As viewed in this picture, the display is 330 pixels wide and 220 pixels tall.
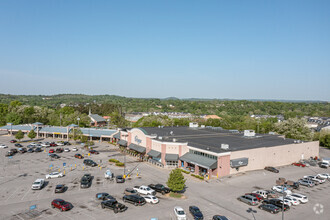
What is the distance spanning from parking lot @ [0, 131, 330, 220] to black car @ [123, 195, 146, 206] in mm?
649

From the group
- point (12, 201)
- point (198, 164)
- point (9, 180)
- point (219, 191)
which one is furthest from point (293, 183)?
point (9, 180)

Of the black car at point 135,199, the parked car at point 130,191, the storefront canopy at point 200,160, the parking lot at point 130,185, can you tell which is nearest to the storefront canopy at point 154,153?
the parking lot at point 130,185

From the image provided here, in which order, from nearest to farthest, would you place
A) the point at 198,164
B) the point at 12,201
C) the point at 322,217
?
the point at 322,217 → the point at 12,201 → the point at 198,164

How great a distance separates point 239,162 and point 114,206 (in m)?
25.9

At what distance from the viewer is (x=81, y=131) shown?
262 ft

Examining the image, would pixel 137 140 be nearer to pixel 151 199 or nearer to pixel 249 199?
pixel 151 199

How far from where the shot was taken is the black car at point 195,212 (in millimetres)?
27188

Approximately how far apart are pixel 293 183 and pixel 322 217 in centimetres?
1056

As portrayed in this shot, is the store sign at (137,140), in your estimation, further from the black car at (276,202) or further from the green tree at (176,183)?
the black car at (276,202)

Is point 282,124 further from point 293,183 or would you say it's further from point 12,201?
point 12,201

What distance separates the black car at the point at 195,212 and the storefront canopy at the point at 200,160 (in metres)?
14.0

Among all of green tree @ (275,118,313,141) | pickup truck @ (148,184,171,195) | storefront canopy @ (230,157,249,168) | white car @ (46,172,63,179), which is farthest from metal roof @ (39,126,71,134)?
green tree @ (275,118,313,141)

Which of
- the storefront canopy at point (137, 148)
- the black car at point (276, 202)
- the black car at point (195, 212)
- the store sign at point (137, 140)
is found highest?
the store sign at point (137, 140)

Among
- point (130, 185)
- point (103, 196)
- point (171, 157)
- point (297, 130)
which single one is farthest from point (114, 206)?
point (297, 130)
